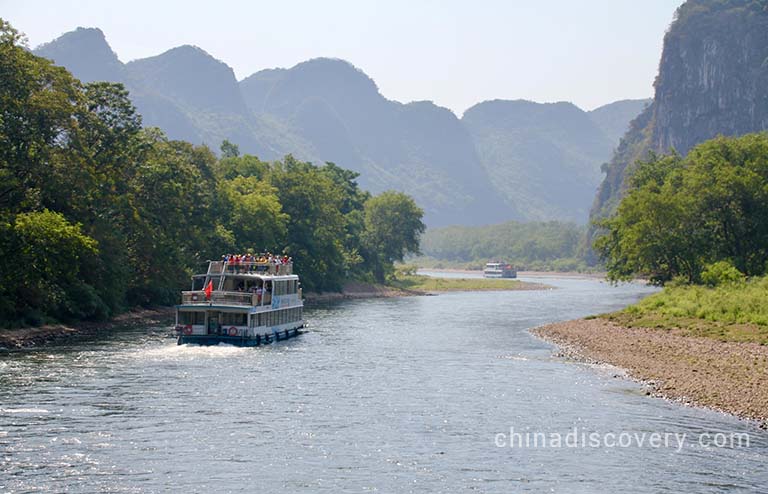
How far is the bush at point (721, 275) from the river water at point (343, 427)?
38369 millimetres

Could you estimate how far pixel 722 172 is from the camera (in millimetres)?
111500

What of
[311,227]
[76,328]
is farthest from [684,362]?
[311,227]

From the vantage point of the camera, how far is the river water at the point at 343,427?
3288 centimetres

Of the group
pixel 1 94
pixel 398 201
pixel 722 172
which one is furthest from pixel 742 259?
pixel 398 201

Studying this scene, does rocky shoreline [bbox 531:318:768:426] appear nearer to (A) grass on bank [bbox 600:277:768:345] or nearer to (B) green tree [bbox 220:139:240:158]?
(A) grass on bank [bbox 600:277:768:345]

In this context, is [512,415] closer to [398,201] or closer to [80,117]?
[80,117]

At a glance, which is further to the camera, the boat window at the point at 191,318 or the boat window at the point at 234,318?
the boat window at the point at 234,318

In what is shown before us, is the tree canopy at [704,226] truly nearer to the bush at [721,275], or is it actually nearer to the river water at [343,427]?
the bush at [721,275]

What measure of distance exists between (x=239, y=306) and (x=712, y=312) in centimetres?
3824

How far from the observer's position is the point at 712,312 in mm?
77750

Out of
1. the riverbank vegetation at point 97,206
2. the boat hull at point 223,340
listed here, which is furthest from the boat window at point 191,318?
the riverbank vegetation at point 97,206

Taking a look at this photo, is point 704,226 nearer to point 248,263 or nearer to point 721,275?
point 721,275

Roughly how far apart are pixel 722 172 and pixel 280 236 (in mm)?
62470

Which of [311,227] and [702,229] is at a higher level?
[311,227]
